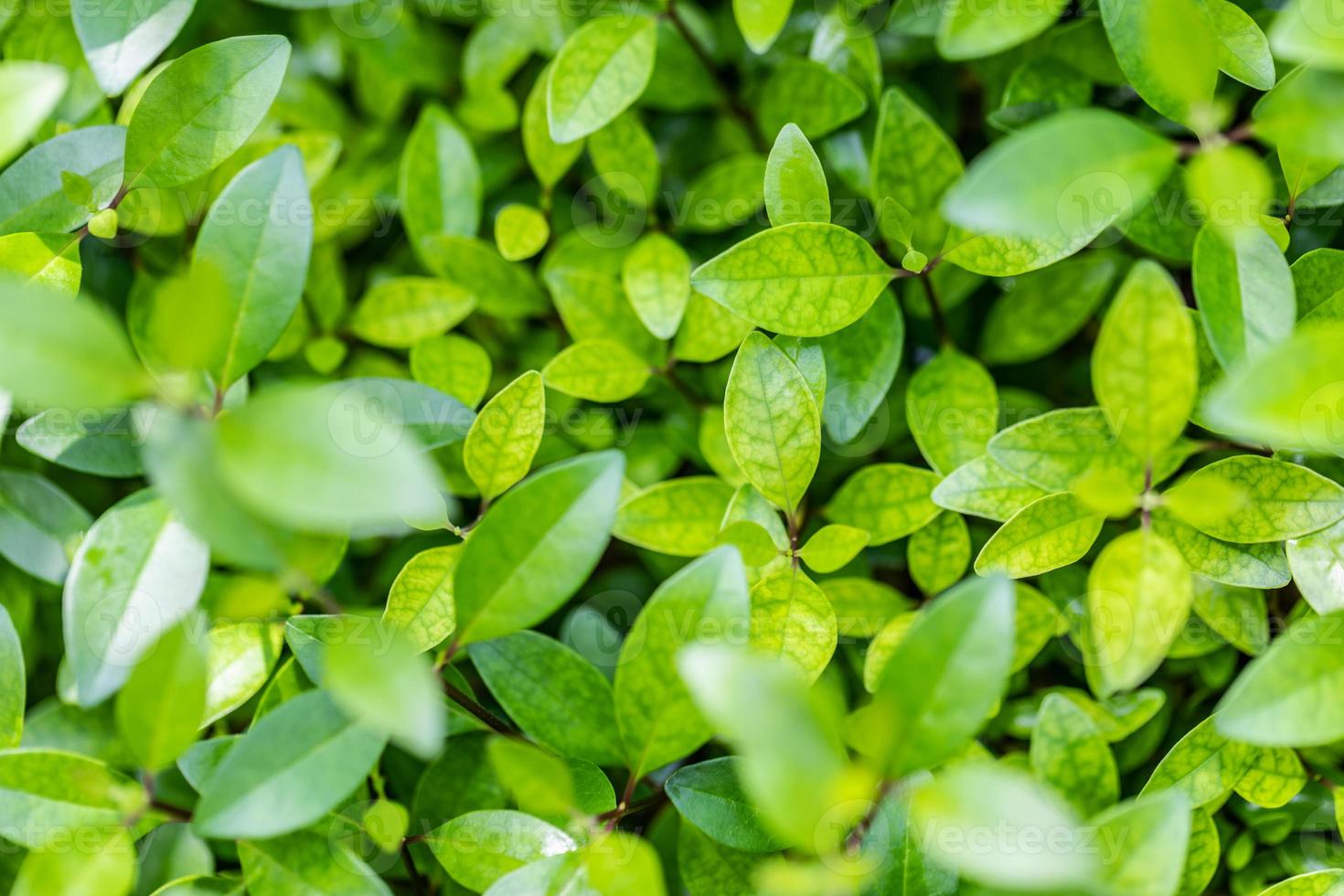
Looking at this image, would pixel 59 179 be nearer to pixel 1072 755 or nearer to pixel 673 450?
pixel 673 450

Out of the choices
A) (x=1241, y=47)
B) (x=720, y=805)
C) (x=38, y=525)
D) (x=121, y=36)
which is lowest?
(x=720, y=805)

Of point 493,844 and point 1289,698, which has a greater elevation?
point 1289,698

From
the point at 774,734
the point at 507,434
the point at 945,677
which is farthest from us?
the point at 507,434

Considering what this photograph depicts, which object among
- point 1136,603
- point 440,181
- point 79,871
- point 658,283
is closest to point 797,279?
point 658,283

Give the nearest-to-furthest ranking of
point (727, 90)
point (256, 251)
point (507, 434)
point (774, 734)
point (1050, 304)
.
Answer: point (774, 734) < point (256, 251) < point (507, 434) < point (1050, 304) < point (727, 90)

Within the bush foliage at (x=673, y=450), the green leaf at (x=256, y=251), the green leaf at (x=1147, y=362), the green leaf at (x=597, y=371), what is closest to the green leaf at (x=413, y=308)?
the bush foliage at (x=673, y=450)

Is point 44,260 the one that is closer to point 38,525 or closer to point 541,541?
point 38,525

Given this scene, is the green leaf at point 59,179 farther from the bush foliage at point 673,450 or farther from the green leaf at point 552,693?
the green leaf at point 552,693

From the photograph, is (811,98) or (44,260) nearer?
(44,260)
